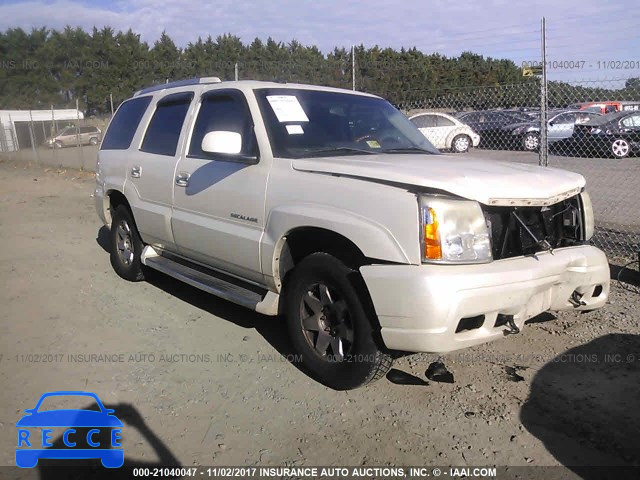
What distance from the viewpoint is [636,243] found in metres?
6.70

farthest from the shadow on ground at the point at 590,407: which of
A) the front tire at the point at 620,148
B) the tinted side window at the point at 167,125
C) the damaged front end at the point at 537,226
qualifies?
the front tire at the point at 620,148

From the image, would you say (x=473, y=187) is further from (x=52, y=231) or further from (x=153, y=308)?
(x=52, y=231)

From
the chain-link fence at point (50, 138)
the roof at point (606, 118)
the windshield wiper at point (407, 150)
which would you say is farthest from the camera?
the chain-link fence at point (50, 138)

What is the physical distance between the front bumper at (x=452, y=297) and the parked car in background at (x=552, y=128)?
11.2 m

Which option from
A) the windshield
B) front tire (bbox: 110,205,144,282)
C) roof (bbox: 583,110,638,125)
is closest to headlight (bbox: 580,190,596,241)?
the windshield

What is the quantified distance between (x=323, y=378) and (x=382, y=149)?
179 centimetres

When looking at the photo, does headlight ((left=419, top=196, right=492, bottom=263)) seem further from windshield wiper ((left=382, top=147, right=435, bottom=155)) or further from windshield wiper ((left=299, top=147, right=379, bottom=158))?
windshield wiper ((left=382, top=147, right=435, bottom=155))

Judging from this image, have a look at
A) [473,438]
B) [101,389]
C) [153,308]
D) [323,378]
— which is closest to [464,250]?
[473,438]

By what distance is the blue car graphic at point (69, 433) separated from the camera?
297 cm

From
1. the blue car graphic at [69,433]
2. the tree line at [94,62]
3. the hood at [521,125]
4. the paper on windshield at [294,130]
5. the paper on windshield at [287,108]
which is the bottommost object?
the blue car graphic at [69,433]

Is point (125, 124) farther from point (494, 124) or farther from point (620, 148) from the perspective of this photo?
point (620, 148)

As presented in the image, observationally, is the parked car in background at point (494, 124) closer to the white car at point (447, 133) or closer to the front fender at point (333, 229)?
the white car at point (447, 133)

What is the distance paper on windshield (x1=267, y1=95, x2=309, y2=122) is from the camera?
4.18 meters

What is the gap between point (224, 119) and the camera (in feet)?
14.9
